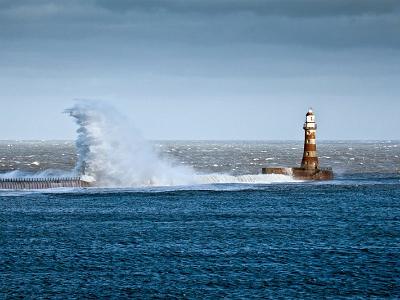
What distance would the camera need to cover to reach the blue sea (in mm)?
37938

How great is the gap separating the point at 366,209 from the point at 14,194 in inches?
1355

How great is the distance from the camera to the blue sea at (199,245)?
3794cm

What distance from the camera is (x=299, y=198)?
76.8m

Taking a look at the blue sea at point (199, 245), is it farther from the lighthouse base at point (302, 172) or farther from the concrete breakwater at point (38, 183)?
the lighthouse base at point (302, 172)

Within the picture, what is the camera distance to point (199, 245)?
48969mm

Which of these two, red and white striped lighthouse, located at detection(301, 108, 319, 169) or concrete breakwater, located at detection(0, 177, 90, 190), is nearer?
concrete breakwater, located at detection(0, 177, 90, 190)

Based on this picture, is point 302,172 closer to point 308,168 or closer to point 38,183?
point 308,168

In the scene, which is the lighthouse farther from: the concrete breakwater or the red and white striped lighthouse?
the concrete breakwater

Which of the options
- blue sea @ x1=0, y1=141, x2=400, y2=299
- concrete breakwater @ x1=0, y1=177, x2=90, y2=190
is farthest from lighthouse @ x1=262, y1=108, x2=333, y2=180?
concrete breakwater @ x1=0, y1=177, x2=90, y2=190

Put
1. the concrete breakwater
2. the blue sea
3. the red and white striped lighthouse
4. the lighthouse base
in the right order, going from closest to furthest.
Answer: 1. the blue sea
2. the concrete breakwater
3. the lighthouse base
4. the red and white striped lighthouse

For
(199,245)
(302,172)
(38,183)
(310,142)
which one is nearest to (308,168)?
(302,172)

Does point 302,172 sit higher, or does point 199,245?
point 302,172

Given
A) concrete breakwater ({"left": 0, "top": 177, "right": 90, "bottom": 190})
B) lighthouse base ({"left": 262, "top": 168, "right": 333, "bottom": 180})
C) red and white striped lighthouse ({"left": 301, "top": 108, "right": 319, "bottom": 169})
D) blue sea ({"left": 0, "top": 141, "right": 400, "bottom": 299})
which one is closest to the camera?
blue sea ({"left": 0, "top": 141, "right": 400, "bottom": 299})

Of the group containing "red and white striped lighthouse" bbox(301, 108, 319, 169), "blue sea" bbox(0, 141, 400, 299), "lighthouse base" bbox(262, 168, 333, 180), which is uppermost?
"red and white striped lighthouse" bbox(301, 108, 319, 169)
